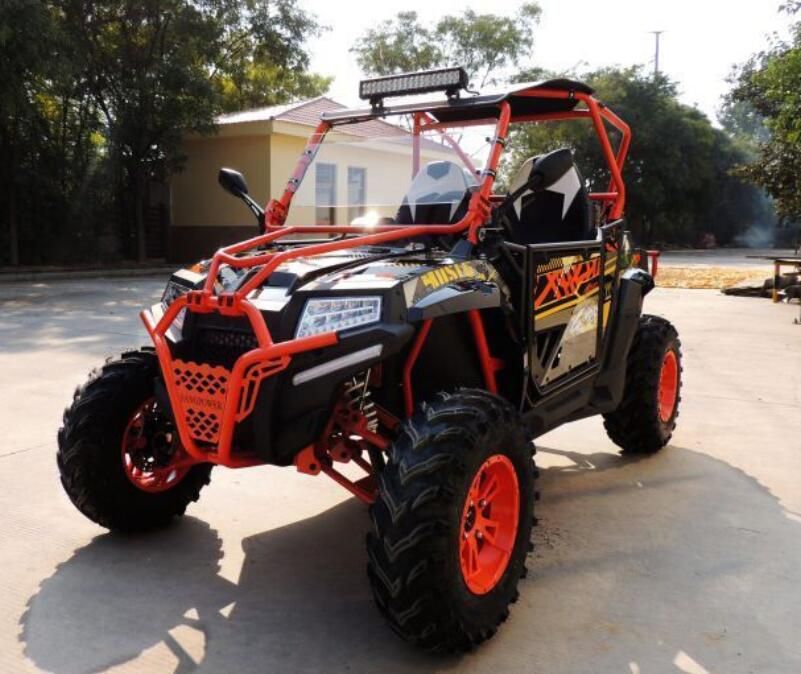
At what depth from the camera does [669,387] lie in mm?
5211

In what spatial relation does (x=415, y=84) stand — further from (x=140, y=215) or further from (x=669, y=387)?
(x=140, y=215)

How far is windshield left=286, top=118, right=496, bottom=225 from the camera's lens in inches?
147

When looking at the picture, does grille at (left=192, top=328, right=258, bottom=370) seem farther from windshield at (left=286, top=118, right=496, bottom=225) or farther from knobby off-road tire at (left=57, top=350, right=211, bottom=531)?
windshield at (left=286, top=118, right=496, bottom=225)

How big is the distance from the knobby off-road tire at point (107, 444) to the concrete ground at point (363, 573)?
6.8 inches

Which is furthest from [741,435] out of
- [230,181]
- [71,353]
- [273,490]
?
[71,353]

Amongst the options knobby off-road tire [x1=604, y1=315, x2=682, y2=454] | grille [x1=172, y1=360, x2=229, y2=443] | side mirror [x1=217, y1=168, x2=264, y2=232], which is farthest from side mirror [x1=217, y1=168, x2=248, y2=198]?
knobby off-road tire [x1=604, y1=315, x2=682, y2=454]

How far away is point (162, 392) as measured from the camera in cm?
312

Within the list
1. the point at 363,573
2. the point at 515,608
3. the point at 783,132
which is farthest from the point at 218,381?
the point at 783,132

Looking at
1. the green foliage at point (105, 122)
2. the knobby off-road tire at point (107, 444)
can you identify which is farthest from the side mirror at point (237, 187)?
the green foliage at point (105, 122)

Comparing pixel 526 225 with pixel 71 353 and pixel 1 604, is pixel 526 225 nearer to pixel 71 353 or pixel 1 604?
pixel 1 604

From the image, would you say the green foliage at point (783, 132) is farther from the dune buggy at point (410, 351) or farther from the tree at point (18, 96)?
the tree at point (18, 96)

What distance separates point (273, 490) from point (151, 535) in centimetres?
78

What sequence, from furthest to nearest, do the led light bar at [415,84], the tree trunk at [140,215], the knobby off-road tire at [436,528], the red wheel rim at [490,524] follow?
the tree trunk at [140,215], the led light bar at [415,84], the red wheel rim at [490,524], the knobby off-road tire at [436,528]

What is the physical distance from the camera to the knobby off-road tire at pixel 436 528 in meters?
2.48
